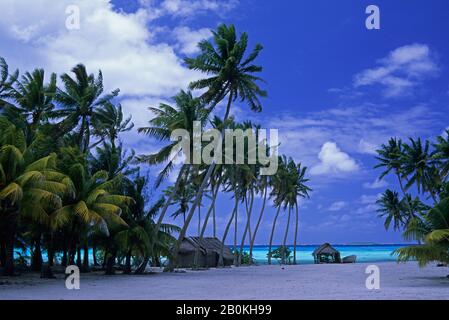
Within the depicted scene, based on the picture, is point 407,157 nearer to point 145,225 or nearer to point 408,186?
point 408,186

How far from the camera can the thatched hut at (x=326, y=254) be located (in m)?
60.2

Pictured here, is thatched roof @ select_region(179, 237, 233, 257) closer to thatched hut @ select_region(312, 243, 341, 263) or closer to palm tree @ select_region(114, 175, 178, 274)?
palm tree @ select_region(114, 175, 178, 274)

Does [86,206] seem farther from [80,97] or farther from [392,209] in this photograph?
[392,209]

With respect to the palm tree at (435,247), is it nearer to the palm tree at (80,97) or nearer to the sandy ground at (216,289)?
the sandy ground at (216,289)

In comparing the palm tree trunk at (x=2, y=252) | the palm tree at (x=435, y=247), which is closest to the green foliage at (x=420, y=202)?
the palm tree at (x=435, y=247)

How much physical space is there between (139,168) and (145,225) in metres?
3.60

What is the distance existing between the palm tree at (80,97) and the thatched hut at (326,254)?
38.3 meters

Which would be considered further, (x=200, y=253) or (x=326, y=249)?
(x=326, y=249)

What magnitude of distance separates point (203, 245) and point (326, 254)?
74.7 ft

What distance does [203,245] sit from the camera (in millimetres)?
44281

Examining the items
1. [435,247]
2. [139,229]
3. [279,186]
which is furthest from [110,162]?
[279,186]

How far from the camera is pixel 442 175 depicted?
141ft

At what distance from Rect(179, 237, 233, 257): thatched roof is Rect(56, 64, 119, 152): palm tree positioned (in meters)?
14.6
